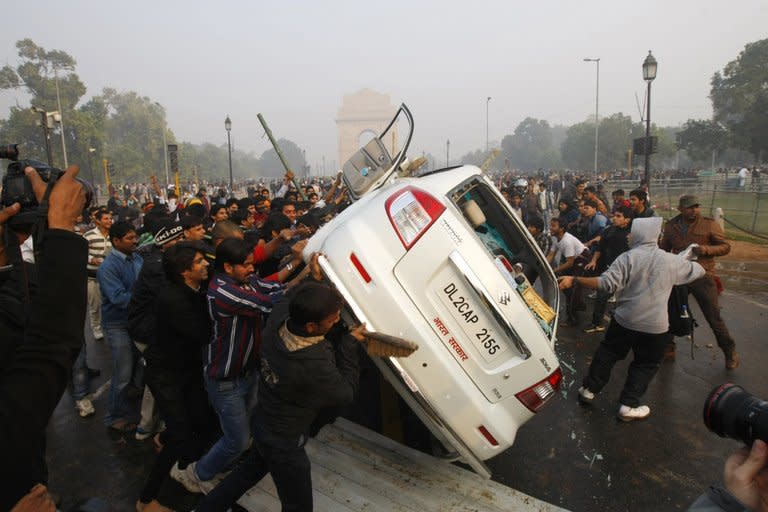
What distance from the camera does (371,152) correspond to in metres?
4.86

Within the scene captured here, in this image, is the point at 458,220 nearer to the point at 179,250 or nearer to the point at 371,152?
the point at 179,250

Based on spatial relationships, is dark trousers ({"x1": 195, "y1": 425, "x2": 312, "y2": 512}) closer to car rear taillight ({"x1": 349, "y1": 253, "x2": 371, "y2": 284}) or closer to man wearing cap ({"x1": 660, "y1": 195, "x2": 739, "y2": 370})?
car rear taillight ({"x1": 349, "y1": 253, "x2": 371, "y2": 284})

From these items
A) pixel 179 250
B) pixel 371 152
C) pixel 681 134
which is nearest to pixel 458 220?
pixel 179 250

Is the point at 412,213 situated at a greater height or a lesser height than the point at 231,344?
greater

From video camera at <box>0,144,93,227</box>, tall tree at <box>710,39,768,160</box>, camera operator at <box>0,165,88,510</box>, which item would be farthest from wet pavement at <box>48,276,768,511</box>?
tall tree at <box>710,39,768,160</box>

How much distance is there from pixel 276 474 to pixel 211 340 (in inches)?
36.7

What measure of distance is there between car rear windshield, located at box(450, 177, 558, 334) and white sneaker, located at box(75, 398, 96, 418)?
12.5ft

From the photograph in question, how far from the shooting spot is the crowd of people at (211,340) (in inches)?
46.4

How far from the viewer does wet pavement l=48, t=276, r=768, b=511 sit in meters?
3.22

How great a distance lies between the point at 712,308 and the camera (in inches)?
202

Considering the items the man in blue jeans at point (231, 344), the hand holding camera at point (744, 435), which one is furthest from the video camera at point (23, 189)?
the hand holding camera at point (744, 435)

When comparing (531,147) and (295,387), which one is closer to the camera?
(295,387)

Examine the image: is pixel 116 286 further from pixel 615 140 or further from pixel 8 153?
pixel 615 140

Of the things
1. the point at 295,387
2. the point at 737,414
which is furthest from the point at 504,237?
the point at 737,414
